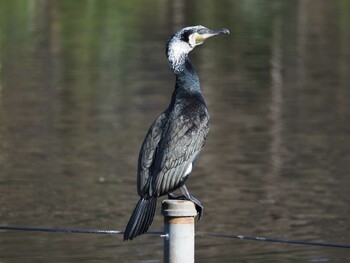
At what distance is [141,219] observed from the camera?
437cm

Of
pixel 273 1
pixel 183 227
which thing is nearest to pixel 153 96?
pixel 183 227

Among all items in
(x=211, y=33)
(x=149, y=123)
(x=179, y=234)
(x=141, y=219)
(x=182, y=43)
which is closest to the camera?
(x=179, y=234)

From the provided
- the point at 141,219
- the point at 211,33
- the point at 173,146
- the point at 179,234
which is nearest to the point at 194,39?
the point at 211,33

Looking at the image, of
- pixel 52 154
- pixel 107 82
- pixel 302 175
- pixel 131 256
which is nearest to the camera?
pixel 131 256

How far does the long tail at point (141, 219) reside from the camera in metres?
4.34

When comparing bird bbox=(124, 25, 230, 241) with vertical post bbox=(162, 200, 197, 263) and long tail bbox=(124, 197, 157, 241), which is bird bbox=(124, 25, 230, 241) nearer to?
long tail bbox=(124, 197, 157, 241)

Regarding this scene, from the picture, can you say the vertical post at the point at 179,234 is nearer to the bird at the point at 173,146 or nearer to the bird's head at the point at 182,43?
the bird at the point at 173,146

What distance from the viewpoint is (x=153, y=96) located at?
12.7 m

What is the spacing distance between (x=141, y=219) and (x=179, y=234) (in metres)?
0.45

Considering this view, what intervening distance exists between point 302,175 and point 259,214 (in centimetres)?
124

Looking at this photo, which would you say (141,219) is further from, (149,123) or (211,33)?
(149,123)

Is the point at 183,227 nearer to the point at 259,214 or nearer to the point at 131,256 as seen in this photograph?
the point at 131,256

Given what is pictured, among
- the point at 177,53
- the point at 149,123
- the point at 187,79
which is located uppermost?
the point at 177,53

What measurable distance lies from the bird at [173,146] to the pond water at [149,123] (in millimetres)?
2213
